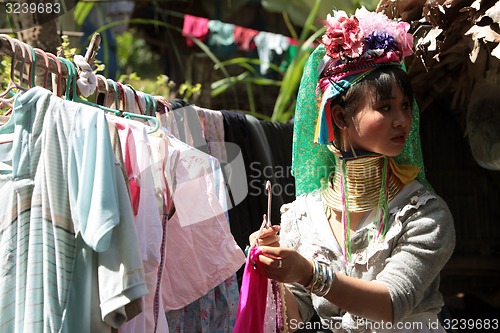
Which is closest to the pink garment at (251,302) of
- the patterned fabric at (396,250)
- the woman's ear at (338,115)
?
the patterned fabric at (396,250)

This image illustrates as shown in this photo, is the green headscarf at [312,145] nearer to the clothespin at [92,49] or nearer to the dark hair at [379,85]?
the dark hair at [379,85]

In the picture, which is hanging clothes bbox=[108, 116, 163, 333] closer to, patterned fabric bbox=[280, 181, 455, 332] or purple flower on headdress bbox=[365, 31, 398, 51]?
patterned fabric bbox=[280, 181, 455, 332]

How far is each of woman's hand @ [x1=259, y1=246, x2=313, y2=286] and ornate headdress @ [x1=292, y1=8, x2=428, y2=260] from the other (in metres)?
0.50

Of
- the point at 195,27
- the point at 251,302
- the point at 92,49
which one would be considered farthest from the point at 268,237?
the point at 195,27

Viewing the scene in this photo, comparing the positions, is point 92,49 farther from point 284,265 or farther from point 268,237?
point 284,265

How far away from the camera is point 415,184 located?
113 inches

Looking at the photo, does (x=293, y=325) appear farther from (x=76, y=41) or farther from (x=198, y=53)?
(x=198, y=53)

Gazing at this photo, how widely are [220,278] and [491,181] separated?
84.7 inches

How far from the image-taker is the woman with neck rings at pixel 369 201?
8.59 feet

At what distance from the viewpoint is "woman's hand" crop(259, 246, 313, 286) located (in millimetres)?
2400

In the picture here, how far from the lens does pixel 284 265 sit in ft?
7.88

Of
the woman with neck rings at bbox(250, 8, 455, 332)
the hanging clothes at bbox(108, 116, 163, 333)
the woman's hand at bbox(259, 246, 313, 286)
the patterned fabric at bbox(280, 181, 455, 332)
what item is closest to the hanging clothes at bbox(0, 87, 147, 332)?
the hanging clothes at bbox(108, 116, 163, 333)

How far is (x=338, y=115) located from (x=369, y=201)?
339mm

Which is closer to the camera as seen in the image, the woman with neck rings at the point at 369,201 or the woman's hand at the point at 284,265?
the woman's hand at the point at 284,265
